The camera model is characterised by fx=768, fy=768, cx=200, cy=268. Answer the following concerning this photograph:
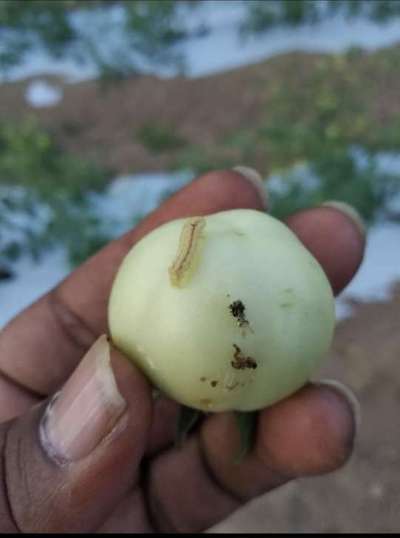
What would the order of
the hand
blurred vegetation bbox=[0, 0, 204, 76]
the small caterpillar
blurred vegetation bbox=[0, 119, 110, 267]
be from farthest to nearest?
1. blurred vegetation bbox=[0, 0, 204, 76]
2. blurred vegetation bbox=[0, 119, 110, 267]
3. the hand
4. the small caterpillar

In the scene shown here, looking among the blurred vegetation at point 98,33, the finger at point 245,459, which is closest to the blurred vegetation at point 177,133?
the blurred vegetation at point 98,33

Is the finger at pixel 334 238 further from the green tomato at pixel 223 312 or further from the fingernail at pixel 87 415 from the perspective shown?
the fingernail at pixel 87 415

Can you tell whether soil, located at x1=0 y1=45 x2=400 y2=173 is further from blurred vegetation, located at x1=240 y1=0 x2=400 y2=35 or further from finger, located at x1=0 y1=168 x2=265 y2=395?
finger, located at x1=0 y1=168 x2=265 y2=395

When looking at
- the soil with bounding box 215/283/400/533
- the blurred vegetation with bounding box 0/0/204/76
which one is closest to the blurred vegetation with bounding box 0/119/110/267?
the blurred vegetation with bounding box 0/0/204/76

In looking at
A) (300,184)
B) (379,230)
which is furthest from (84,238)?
(379,230)

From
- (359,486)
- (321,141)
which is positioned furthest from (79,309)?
(321,141)

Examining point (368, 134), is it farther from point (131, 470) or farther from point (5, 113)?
point (131, 470)
